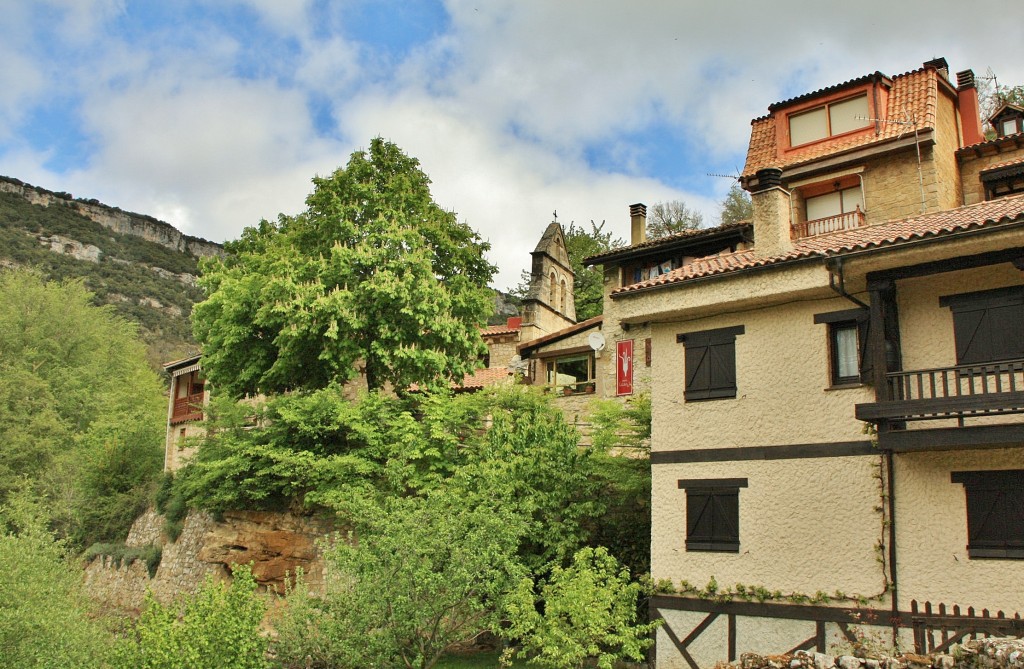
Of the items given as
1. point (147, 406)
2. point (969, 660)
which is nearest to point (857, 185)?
point (969, 660)

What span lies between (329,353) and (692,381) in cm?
1146

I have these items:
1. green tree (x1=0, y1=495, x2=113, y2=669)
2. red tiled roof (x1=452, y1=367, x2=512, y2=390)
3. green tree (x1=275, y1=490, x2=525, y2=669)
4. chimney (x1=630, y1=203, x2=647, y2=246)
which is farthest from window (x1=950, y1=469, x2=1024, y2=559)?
chimney (x1=630, y1=203, x2=647, y2=246)

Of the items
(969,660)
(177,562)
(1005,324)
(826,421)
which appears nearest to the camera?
(969,660)

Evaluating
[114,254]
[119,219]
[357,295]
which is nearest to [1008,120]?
[357,295]

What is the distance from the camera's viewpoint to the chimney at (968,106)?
26.3m

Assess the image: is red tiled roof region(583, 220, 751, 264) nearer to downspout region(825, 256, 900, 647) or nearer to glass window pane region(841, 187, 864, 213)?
glass window pane region(841, 187, 864, 213)

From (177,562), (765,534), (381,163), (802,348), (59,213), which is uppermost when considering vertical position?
(59,213)

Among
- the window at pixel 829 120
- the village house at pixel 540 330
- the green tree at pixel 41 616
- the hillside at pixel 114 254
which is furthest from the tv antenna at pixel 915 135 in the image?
the hillside at pixel 114 254

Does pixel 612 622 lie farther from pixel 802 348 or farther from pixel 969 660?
pixel 969 660

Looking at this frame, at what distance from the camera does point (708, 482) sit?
54.6 feet

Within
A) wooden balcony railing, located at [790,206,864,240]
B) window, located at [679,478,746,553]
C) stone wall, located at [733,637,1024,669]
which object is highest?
wooden balcony railing, located at [790,206,864,240]

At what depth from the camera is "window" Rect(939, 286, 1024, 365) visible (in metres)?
14.1

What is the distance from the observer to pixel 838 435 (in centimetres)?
1541

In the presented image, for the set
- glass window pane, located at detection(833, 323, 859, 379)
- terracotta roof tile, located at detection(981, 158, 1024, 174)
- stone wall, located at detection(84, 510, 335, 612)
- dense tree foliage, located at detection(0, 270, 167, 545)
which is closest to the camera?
glass window pane, located at detection(833, 323, 859, 379)
